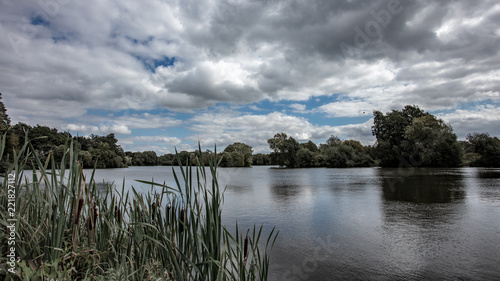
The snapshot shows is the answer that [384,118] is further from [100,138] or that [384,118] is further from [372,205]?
[100,138]

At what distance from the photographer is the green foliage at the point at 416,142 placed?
163 feet

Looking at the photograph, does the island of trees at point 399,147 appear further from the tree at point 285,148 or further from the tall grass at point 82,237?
the tall grass at point 82,237

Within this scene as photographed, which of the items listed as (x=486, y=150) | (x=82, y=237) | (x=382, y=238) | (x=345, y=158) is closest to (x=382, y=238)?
(x=382, y=238)

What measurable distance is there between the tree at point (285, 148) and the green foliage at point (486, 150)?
44186 mm

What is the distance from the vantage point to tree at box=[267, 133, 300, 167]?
287 ft

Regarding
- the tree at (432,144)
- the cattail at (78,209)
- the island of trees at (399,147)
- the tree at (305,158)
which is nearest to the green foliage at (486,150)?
the island of trees at (399,147)

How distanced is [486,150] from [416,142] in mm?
12203

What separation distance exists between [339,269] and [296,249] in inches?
58.3

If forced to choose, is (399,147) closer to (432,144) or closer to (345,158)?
(432,144)

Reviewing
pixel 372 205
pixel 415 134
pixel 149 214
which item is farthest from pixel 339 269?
pixel 415 134

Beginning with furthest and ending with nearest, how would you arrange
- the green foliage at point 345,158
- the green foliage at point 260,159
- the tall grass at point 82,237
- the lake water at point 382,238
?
the green foliage at point 260,159
the green foliage at point 345,158
the lake water at point 382,238
the tall grass at point 82,237

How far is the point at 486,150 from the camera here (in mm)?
49594

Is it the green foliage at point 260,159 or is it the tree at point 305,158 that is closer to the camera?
the tree at point 305,158

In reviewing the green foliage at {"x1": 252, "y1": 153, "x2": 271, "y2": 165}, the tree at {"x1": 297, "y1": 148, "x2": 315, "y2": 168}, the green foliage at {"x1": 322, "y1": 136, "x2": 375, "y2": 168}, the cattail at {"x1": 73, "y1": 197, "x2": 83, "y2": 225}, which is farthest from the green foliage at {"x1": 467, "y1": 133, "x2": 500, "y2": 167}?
the green foliage at {"x1": 252, "y1": 153, "x2": 271, "y2": 165}
